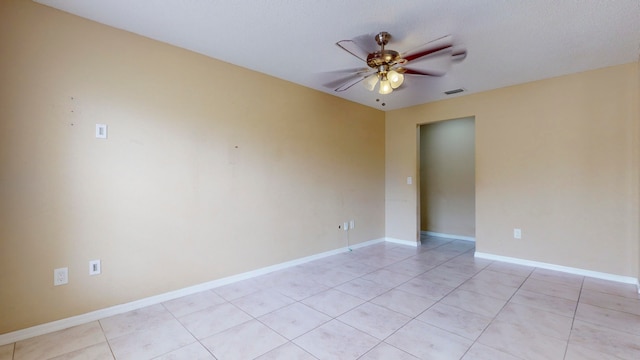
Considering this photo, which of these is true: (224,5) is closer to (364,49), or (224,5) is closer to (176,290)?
(364,49)

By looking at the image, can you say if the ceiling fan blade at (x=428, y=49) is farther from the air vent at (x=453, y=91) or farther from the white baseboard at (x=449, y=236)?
the white baseboard at (x=449, y=236)

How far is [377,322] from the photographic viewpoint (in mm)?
2271

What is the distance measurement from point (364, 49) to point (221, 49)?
1.43 m

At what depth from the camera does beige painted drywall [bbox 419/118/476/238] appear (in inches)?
211

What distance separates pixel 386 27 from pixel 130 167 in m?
2.56

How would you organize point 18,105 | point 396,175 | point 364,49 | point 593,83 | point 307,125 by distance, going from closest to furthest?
point 18,105 < point 364,49 < point 593,83 < point 307,125 < point 396,175

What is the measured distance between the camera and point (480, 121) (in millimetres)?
4152

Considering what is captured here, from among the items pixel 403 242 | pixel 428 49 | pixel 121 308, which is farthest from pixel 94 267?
pixel 403 242

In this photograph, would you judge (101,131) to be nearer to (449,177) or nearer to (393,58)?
(393,58)

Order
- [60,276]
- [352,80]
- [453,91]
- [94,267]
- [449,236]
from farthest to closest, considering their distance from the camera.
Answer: [449,236], [453,91], [352,80], [94,267], [60,276]

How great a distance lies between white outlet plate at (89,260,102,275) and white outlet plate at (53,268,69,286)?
0.15 m

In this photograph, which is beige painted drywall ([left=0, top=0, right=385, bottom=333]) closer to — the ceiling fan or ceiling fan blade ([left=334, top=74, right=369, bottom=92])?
ceiling fan blade ([left=334, top=74, right=369, bottom=92])

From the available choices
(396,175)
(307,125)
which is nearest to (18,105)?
(307,125)

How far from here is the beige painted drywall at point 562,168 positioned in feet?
10.4
